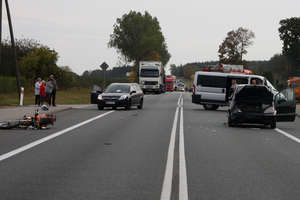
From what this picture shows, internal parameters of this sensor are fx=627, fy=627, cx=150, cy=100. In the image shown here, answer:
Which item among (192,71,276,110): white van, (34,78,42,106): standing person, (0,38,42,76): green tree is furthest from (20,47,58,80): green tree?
(192,71,276,110): white van

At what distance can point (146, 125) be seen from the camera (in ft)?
68.2

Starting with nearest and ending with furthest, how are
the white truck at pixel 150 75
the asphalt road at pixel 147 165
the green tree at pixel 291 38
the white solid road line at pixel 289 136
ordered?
the asphalt road at pixel 147 165 → the white solid road line at pixel 289 136 → the white truck at pixel 150 75 → the green tree at pixel 291 38

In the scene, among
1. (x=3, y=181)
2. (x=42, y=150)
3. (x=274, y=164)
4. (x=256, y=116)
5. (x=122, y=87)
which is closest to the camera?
(x=3, y=181)

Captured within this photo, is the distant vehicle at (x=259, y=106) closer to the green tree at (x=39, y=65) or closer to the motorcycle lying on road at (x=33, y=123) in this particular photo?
the motorcycle lying on road at (x=33, y=123)

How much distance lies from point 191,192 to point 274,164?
11.6 feet

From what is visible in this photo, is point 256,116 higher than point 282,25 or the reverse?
the reverse

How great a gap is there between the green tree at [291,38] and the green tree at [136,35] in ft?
69.6

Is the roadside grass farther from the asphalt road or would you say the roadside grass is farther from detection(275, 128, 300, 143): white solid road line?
the asphalt road

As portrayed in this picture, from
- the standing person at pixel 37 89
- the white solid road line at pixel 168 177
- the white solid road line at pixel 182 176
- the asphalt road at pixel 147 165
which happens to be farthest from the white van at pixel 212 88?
Result: the white solid road line at pixel 168 177

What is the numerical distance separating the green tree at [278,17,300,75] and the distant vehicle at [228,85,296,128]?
81.3 meters

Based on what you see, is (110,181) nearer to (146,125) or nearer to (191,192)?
(191,192)

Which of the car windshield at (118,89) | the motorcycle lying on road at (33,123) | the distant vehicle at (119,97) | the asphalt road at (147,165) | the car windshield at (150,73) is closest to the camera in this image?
the asphalt road at (147,165)

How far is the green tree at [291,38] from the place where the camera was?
101 m

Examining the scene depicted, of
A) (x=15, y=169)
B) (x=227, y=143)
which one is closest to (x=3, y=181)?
(x=15, y=169)
